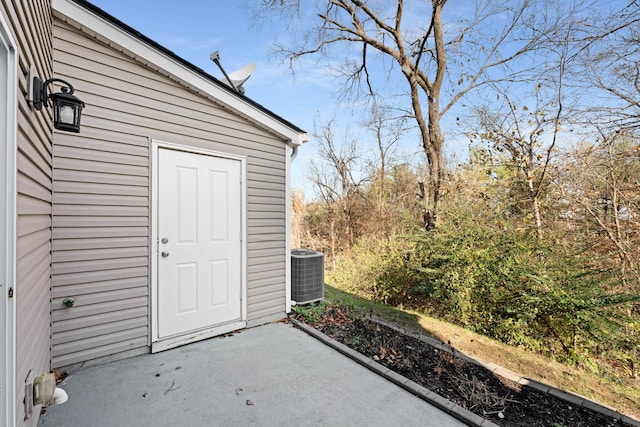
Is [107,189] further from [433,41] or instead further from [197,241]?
[433,41]

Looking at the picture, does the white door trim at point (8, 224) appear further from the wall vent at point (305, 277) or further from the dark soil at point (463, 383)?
the wall vent at point (305, 277)

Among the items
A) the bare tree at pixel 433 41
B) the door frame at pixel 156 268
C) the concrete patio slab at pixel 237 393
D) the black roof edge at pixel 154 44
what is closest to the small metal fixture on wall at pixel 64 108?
the door frame at pixel 156 268

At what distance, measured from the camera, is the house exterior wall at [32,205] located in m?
1.47

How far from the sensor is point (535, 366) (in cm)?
308

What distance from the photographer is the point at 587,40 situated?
4574mm

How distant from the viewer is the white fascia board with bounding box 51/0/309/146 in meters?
2.57

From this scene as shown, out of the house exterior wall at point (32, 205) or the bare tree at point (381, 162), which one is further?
the bare tree at point (381, 162)

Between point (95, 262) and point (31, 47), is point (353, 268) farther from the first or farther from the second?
point (31, 47)

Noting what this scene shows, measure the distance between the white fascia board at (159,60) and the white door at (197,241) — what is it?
667mm

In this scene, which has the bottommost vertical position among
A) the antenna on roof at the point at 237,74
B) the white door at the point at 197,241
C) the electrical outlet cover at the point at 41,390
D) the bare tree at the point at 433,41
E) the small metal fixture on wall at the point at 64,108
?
the electrical outlet cover at the point at 41,390

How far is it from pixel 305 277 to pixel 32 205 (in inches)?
124

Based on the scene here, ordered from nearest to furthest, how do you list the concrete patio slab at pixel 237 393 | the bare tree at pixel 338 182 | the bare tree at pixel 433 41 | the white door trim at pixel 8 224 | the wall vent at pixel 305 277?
the white door trim at pixel 8 224, the concrete patio slab at pixel 237 393, the wall vent at pixel 305 277, the bare tree at pixel 433 41, the bare tree at pixel 338 182

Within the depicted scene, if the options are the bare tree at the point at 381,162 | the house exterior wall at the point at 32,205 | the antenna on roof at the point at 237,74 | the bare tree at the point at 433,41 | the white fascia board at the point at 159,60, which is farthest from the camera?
the bare tree at the point at 381,162

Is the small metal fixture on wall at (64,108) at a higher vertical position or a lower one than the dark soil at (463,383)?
higher
